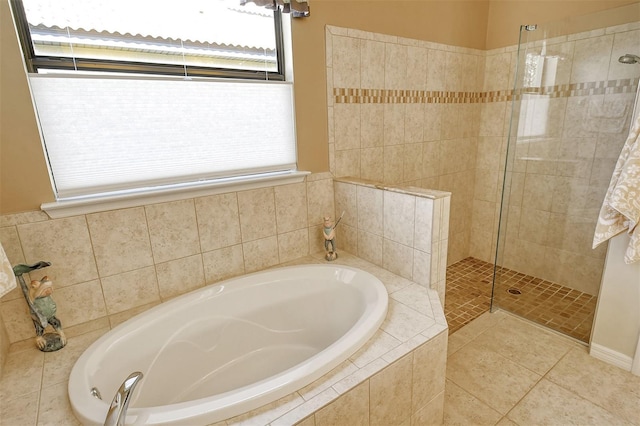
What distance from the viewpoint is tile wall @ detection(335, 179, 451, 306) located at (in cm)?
167

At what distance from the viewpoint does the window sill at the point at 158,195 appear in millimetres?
1423

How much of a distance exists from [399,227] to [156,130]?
137cm

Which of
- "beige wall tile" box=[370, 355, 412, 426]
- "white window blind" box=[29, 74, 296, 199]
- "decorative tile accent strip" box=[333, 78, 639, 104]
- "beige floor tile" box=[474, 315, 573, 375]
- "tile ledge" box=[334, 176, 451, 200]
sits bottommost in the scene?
"beige floor tile" box=[474, 315, 573, 375]

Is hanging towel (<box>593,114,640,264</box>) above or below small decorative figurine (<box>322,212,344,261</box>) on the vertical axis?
above

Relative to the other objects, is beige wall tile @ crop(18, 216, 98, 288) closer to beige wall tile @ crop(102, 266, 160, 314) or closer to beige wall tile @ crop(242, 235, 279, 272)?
beige wall tile @ crop(102, 266, 160, 314)

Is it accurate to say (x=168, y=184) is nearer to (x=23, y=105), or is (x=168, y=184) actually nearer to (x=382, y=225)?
(x=23, y=105)

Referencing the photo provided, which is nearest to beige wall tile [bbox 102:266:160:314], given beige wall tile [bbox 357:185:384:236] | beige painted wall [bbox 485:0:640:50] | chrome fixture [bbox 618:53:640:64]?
beige wall tile [bbox 357:185:384:236]

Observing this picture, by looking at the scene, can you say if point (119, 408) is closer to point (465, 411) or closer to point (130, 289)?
point (130, 289)

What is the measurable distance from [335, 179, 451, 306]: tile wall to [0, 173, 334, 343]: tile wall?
12.3 inches

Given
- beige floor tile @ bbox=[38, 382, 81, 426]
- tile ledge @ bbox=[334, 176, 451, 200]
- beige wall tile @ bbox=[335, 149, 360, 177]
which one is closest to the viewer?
beige floor tile @ bbox=[38, 382, 81, 426]

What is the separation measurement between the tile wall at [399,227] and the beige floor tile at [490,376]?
1.53ft

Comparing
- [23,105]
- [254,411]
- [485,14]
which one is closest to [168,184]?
[23,105]

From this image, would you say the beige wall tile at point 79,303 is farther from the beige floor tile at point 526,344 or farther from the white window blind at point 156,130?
the beige floor tile at point 526,344

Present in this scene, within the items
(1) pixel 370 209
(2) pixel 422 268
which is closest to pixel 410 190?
(1) pixel 370 209
